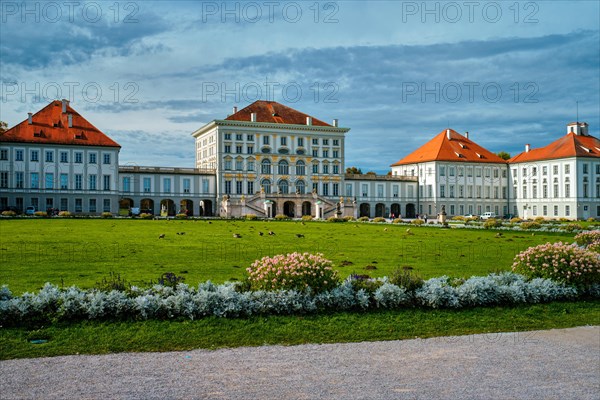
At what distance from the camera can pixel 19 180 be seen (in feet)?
196

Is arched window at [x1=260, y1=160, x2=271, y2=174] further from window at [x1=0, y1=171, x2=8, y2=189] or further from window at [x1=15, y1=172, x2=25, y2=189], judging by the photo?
window at [x1=0, y1=171, x2=8, y2=189]

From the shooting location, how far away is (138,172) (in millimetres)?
67625

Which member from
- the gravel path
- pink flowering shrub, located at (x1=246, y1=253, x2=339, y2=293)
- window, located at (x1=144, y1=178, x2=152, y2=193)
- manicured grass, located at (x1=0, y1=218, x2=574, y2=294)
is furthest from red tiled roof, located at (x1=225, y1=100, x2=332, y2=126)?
the gravel path

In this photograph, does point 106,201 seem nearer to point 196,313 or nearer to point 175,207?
point 175,207

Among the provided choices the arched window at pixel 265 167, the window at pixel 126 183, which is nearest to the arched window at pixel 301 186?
the arched window at pixel 265 167

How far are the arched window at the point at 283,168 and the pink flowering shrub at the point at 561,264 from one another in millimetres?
61814

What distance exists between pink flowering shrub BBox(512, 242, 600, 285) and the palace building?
157 feet

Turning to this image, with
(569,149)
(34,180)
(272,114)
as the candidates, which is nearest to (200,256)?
(34,180)

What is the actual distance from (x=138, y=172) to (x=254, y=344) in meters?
61.9

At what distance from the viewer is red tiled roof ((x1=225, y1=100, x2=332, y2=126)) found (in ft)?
241

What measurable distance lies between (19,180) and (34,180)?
1.39 m

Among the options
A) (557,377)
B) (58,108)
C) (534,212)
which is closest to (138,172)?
(58,108)

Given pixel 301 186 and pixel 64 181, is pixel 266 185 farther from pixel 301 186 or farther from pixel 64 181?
pixel 64 181

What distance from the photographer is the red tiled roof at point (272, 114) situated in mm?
73500
